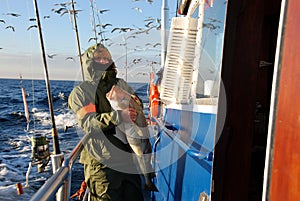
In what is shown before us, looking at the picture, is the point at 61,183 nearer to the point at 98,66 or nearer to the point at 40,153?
the point at 98,66

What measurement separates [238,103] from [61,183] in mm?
1168

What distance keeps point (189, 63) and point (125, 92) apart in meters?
0.61

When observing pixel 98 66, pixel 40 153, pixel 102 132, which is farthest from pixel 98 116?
→ pixel 40 153

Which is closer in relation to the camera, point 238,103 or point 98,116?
point 238,103

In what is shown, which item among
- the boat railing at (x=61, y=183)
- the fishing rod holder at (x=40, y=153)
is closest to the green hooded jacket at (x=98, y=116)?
the boat railing at (x=61, y=183)

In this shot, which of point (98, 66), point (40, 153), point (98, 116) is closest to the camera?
point (98, 116)

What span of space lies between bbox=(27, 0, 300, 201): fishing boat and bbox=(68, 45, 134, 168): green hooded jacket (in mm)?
139

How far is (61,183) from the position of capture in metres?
1.65

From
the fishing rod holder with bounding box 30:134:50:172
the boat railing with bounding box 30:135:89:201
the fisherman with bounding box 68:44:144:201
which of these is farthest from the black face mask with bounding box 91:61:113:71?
the fishing rod holder with bounding box 30:134:50:172

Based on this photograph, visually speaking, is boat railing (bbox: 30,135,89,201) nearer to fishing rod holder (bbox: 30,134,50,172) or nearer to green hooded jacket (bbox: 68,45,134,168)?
green hooded jacket (bbox: 68,45,134,168)

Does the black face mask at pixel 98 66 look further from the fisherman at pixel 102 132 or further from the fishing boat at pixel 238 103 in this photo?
the fishing boat at pixel 238 103

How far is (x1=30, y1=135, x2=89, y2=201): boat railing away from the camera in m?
1.38

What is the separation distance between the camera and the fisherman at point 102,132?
2.10 m

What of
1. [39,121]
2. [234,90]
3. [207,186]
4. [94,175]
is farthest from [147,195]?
[39,121]
